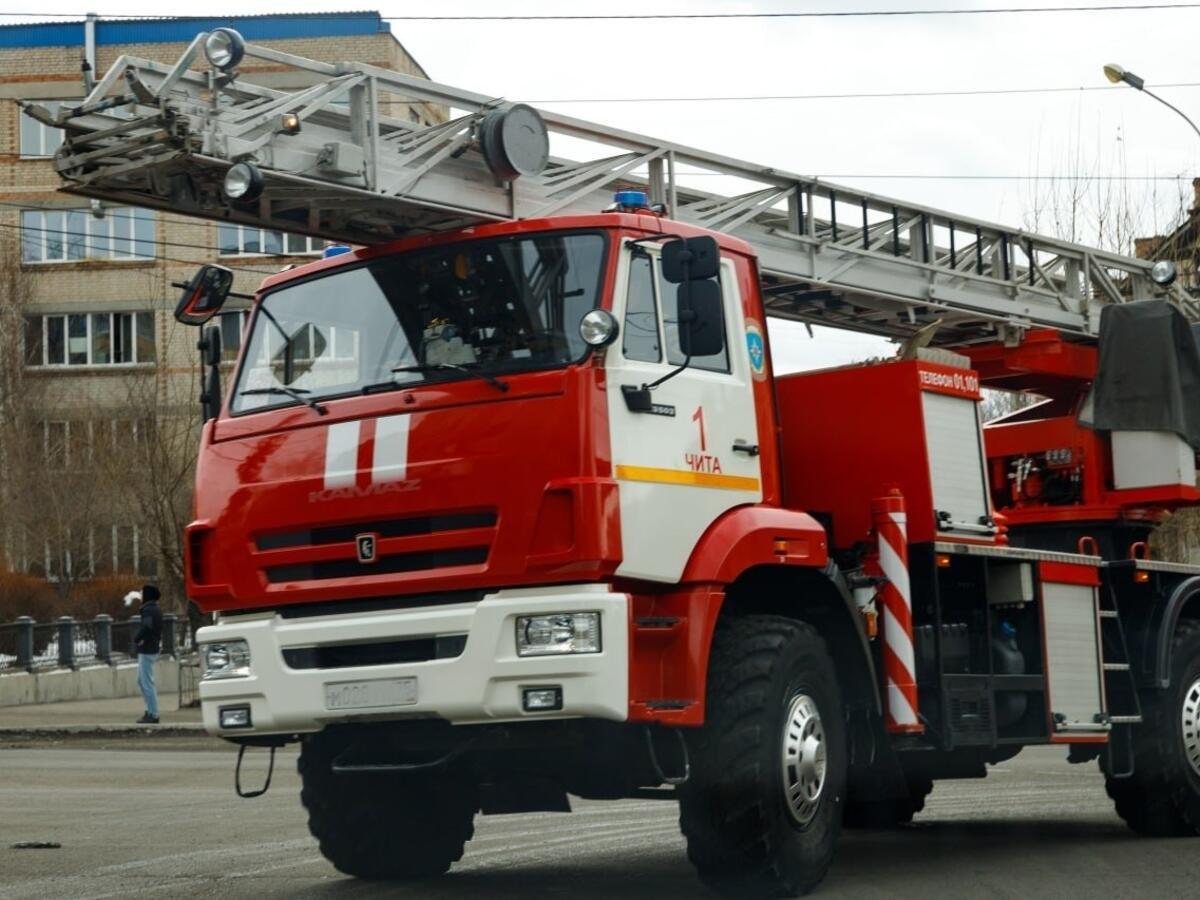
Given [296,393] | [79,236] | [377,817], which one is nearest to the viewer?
[296,393]

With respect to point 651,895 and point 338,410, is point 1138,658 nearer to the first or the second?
point 651,895

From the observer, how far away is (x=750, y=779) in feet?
27.2

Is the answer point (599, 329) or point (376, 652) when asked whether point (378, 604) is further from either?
point (599, 329)

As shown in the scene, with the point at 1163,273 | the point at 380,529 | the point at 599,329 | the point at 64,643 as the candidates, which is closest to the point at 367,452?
the point at 380,529

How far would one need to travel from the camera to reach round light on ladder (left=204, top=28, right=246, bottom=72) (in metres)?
8.48

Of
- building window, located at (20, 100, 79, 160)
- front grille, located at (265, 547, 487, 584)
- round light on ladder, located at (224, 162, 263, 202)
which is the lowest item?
front grille, located at (265, 547, 487, 584)

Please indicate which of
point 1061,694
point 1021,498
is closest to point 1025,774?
point 1021,498

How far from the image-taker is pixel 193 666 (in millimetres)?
30734

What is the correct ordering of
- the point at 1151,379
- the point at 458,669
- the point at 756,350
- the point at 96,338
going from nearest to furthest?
1. the point at 458,669
2. the point at 756,350
3. the point at 1151,379
4. the point at 96,338

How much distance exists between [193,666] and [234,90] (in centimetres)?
2305

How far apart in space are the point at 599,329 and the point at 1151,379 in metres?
5.73

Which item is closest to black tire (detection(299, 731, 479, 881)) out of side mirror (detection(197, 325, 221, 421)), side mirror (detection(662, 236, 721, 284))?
side mirror (detection(197, 325, 221, 421))

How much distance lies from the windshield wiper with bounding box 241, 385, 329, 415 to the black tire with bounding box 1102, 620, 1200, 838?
557cm

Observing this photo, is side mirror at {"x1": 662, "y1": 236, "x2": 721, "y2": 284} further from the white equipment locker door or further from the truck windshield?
the white equipment locker door
